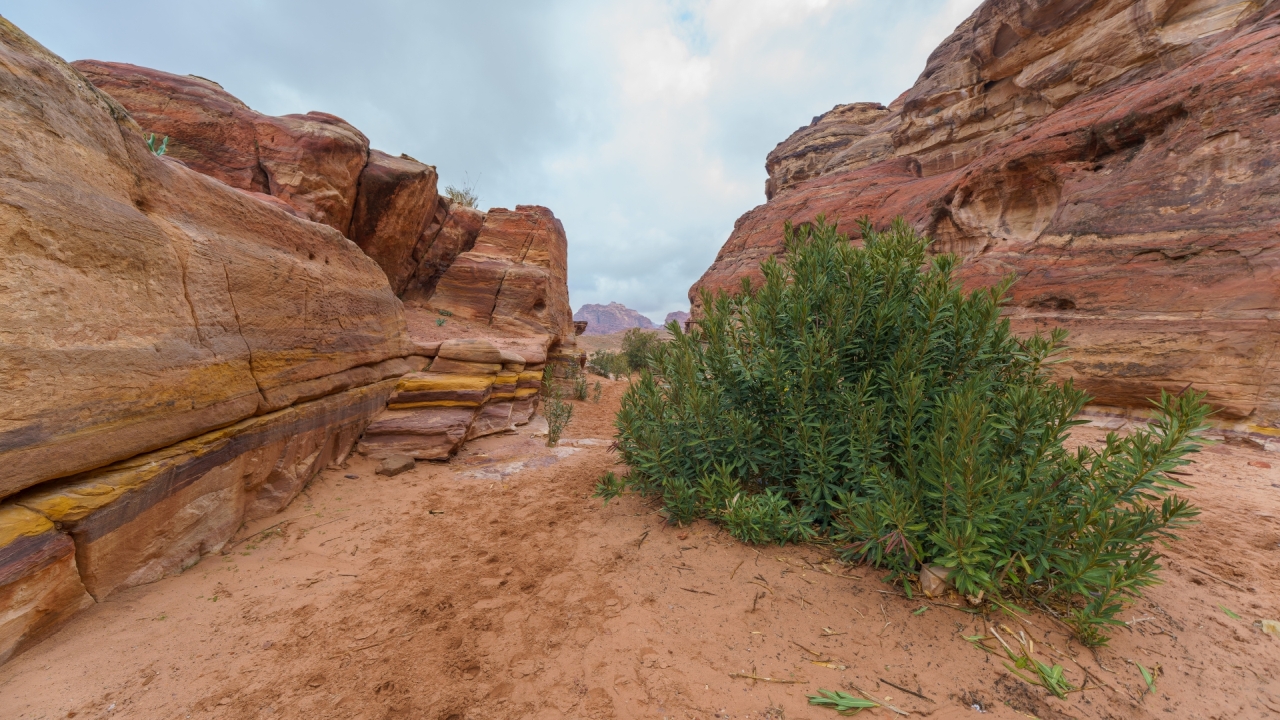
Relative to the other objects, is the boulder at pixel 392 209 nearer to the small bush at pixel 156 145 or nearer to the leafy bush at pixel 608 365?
the small bush at pixel 156 145

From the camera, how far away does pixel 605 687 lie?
1980 mm

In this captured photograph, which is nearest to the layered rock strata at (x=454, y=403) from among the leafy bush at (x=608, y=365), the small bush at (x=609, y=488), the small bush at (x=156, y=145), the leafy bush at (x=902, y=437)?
the small bush at (x=609, y=488)

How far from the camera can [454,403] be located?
7008 mm

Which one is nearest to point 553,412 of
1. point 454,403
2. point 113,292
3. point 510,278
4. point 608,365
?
point 454,403

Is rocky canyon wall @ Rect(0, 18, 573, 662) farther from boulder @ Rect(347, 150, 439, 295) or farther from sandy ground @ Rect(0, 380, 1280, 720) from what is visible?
boulder @ Rect(347, 150, 439, 295)

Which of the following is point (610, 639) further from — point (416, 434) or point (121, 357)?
point (416, 434)

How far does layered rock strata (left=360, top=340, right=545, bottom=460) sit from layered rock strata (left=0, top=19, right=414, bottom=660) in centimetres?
139

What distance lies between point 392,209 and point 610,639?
10.8 m

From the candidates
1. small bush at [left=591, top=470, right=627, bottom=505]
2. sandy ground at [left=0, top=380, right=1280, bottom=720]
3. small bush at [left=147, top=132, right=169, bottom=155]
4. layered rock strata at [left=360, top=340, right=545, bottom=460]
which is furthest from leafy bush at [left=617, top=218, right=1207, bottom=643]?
small bush at [left=147, top=132, right=169, bottom=155]

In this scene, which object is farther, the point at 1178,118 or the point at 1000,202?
the point at 1000,202

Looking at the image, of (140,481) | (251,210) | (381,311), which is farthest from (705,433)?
(381,311)

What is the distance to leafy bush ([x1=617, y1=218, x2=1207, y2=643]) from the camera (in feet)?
6.61

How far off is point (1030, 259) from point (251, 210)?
13.4 m

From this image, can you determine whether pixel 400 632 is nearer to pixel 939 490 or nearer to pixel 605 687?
pixel 605 687
